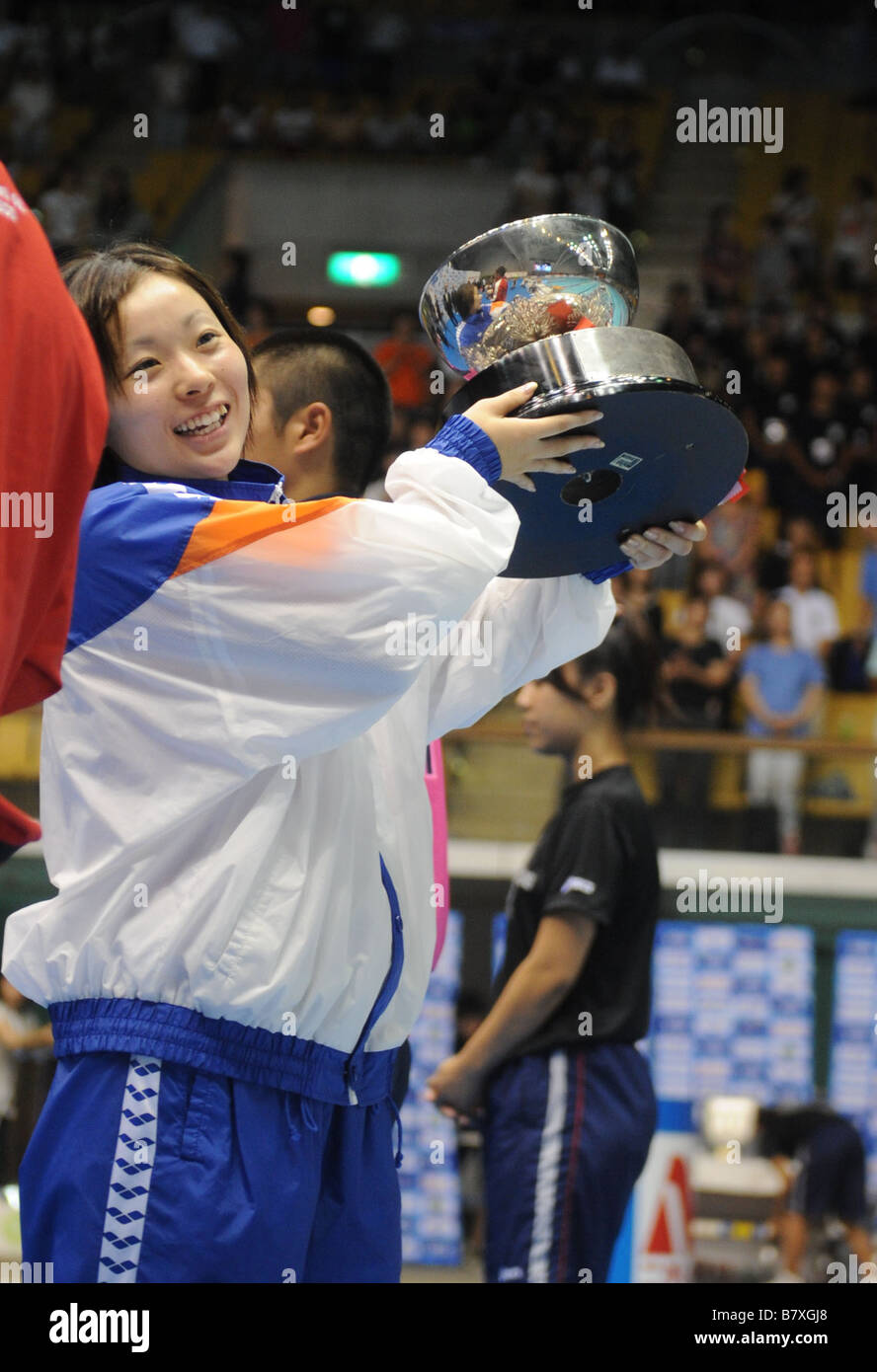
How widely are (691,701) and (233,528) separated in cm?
544

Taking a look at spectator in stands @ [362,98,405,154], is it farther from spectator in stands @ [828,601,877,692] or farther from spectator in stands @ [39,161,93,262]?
spectator in stands @ [828,601,877,692]

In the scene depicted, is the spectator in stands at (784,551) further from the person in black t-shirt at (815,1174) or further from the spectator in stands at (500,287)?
the spectator in stands at (500,287)

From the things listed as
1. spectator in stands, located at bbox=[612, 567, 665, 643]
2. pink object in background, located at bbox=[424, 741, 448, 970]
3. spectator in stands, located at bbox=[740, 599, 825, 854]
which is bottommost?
pink object in background, located at bbox=[424, 741, 448, 970]

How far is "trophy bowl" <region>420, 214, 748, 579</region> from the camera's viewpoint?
1.96 metres

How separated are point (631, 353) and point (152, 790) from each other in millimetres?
772

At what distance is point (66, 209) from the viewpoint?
11875 mm

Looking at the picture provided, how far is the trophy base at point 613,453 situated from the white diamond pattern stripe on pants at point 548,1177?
1.63 meters

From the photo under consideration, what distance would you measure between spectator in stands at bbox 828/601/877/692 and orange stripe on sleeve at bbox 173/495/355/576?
20.9 ft

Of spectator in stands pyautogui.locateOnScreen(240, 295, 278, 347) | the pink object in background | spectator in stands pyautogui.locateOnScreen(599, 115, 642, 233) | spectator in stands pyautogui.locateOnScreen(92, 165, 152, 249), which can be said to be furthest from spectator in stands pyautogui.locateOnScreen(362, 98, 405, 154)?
the pink object in background

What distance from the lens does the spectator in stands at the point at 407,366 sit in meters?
9.64

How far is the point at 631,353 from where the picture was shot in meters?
1.97

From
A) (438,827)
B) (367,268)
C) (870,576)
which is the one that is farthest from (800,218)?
(438,827)
